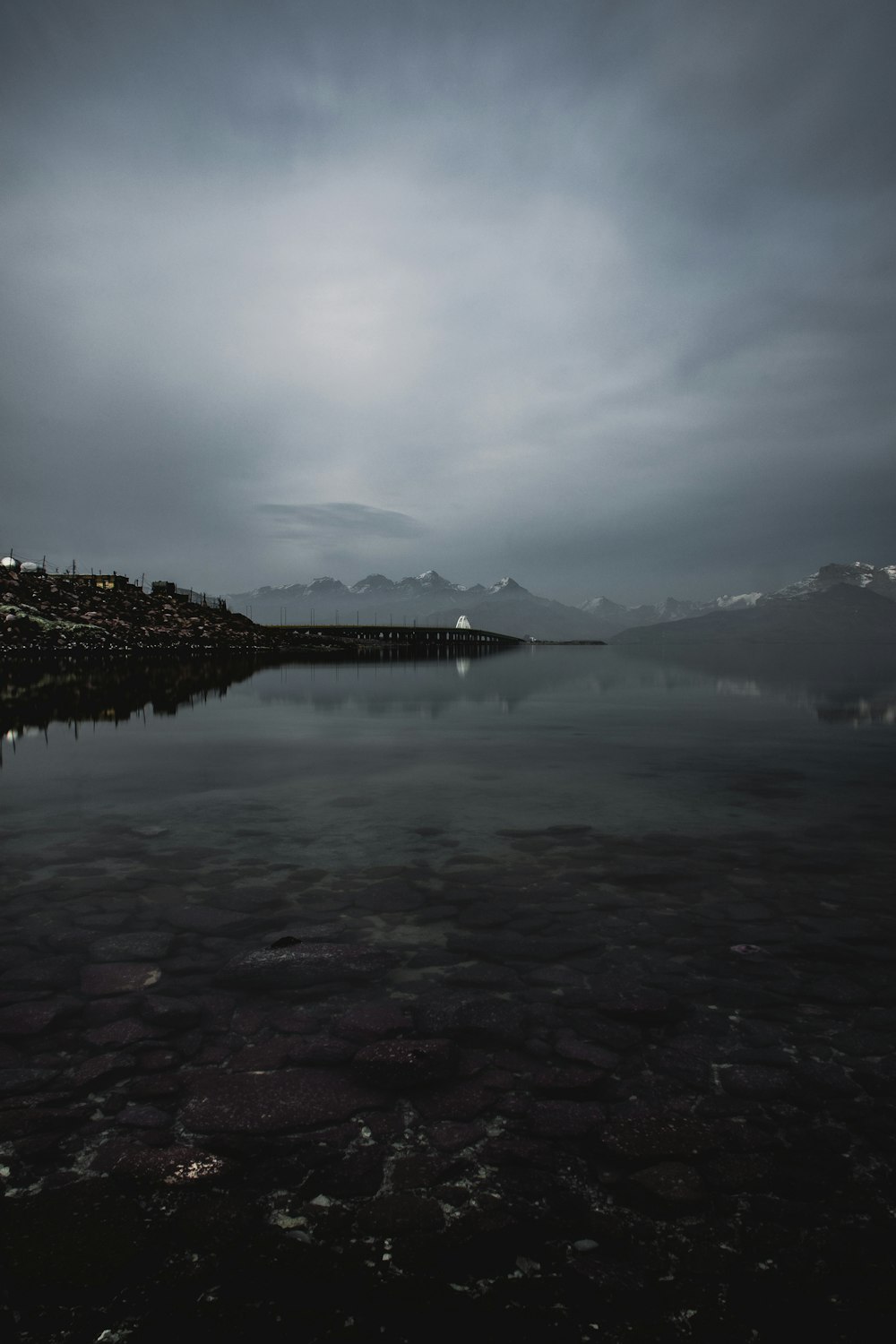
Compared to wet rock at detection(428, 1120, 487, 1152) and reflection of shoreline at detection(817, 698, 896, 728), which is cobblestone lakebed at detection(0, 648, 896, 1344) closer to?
wet rock at detection(428, 1120, 487, 1152)

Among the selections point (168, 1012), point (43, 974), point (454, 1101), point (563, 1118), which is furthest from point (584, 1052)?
point (43, 974)

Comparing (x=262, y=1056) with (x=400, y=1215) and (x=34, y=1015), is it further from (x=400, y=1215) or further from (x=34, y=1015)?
(x=34, y=1015)

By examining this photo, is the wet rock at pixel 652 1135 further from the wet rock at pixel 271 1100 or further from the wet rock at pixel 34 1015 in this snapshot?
the wet rock at pixel 34 1015

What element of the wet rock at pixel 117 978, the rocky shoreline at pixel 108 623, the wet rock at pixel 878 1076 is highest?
the rocky shoreline at pixel 108 623

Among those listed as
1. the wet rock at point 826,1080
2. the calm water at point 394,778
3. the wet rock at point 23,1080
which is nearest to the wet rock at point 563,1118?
the wet rock at point 826,1080

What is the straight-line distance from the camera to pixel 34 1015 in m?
6.61

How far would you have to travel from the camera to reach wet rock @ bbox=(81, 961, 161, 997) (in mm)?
7113

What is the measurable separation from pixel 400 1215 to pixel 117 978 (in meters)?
4.41

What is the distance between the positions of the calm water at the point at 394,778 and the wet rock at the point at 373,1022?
4.43 metres

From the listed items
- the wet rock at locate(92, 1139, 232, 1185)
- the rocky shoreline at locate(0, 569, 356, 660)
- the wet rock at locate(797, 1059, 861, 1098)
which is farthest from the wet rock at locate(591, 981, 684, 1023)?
the rocky shoreline at locate(0, 569, 356, 660)

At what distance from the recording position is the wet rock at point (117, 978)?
7113 mm

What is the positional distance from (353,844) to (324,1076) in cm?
655

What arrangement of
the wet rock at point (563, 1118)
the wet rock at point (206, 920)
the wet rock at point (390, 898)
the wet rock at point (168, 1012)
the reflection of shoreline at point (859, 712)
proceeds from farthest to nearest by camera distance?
the reflection of shoreline at point (859, 712), the wet rock at point (390, 898), the wet rock at point (206, 920), the wet rock at point (168, 1012), the wet rock at point (563, 1118)

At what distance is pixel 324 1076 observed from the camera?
5766 mm
